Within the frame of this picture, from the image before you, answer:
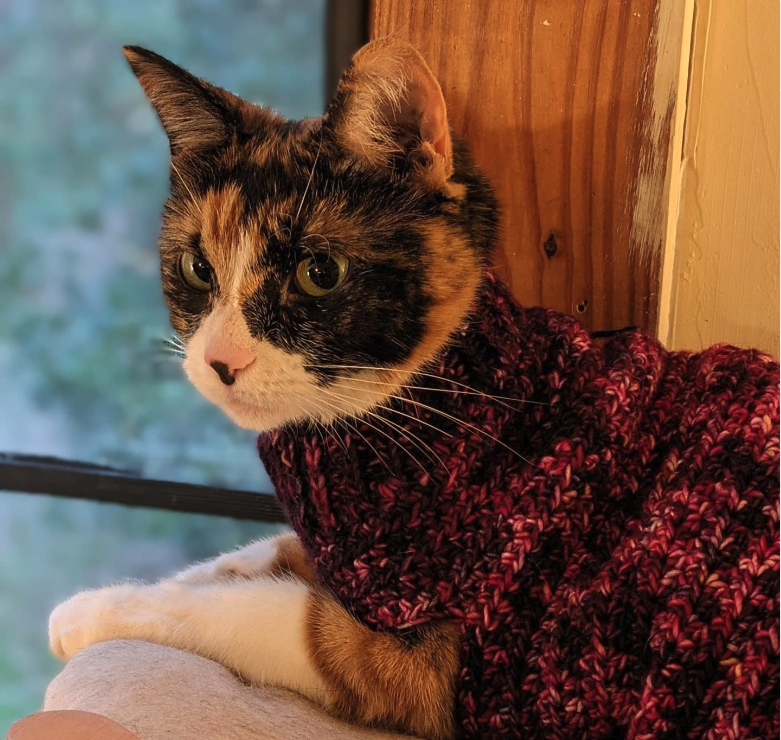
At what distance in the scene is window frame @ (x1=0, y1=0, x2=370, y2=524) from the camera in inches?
62.4

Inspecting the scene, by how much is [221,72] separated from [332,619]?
121cm

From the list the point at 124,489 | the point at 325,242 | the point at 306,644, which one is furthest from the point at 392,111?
the point at 124,489

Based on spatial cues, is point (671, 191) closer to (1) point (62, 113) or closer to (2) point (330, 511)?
(2) point (330, 511)

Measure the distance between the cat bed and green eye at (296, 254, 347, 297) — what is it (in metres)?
0.44

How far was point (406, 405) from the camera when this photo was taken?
0.84m

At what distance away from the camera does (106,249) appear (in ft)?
5.30

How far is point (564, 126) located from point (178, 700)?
3.00 feet

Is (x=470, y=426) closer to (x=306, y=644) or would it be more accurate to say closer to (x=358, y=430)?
(x=358, y=430)

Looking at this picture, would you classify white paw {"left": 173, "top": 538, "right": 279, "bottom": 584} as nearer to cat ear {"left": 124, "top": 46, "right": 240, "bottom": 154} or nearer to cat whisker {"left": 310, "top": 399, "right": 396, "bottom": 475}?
cat whisker {"left": 310, "top": 399, "right": 396, "bottom": 475}

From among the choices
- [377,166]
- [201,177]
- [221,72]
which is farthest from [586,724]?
[221,72]

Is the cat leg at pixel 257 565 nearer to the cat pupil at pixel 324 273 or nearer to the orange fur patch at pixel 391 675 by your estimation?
the orange fur patch at pixel 391 675

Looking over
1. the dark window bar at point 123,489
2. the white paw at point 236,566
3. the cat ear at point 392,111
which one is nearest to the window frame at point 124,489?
the dark window bar at point 123,489

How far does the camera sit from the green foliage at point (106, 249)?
1487 millimetres

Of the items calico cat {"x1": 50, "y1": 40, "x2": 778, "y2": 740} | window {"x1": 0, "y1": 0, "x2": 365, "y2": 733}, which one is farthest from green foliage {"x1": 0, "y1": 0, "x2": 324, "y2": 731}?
calico cat {"x1": 50, "y1": 40, "x2": 778, "y2": 740}
